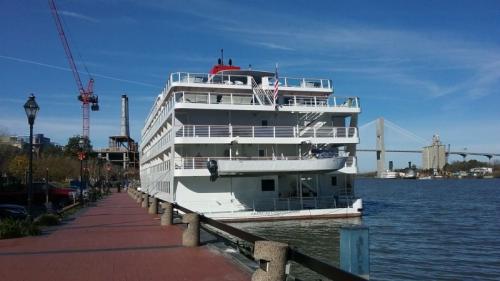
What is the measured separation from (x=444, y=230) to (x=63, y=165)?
6550 cm

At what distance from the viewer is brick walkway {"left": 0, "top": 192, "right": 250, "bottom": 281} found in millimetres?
9773

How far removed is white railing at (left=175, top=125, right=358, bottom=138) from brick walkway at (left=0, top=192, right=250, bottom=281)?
13.2 metres

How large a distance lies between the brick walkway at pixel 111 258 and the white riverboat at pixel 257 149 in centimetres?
1193

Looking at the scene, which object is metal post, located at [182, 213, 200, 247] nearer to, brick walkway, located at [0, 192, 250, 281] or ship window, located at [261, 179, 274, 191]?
brick walkway, located at [0, 192, 250, 281]

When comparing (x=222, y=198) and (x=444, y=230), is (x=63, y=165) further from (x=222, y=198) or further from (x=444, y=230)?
(x=444, y=230)

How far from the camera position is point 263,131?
105 feet

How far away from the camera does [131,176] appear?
13438cm

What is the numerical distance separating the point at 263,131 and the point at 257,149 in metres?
1.17

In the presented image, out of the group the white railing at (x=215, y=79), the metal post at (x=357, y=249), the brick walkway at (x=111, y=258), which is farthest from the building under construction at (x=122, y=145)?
the metal post at (x=357, y=249)

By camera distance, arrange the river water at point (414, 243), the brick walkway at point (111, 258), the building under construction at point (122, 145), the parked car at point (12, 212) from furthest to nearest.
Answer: the building under construction at point (122, 145) → the parked car at point (12, 212) → the river water at point (414, 243) → the brick walkway at point (111, 258)

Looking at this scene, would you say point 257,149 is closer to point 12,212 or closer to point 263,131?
point 263,131

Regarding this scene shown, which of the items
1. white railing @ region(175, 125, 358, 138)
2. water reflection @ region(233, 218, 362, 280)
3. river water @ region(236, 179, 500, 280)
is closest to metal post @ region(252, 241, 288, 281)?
river water @ region(236, 179, 500, 280)

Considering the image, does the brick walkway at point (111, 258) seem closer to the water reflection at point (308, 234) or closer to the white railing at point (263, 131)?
the water reflection at point (308, 234)

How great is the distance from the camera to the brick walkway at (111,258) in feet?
32.1
